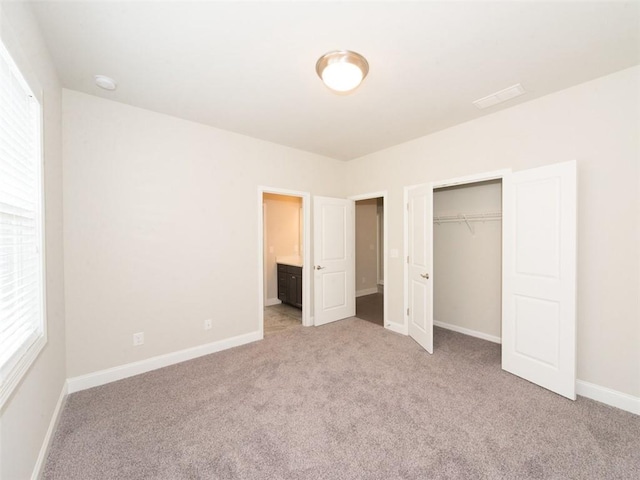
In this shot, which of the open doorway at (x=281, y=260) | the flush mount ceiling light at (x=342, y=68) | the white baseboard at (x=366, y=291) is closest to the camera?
the flush mount ceiling light at (x=342, y=68)

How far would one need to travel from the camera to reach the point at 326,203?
14.1 feet

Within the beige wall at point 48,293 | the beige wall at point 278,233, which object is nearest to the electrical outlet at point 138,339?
the beige wall at point 48,293

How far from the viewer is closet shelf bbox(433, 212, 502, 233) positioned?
3.58m

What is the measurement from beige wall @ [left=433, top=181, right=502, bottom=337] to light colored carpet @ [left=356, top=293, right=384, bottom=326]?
953 millimetres

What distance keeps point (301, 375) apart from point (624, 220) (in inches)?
123

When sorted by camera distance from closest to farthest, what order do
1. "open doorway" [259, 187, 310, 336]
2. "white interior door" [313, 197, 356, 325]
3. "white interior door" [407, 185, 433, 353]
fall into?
1. "white interior door" [407, 185, 433, 353]
2. "white interior door" [313, 197, 356, 325]
3. "open doorway" [259, 187, 310, 336]

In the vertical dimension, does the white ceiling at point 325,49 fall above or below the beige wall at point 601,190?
above

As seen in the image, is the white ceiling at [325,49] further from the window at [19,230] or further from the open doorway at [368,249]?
the open doorway at [368,249]

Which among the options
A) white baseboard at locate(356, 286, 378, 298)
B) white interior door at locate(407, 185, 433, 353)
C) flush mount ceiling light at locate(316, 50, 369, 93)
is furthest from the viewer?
white baseboard at locate(356, 286, 378, 298)

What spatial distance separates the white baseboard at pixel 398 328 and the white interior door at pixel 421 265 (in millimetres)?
110

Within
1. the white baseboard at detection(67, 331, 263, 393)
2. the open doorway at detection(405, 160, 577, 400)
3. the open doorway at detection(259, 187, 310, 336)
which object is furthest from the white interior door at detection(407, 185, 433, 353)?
the white baseboard at detection(67, 331, 263, 393)

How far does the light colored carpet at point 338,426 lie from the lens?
163cm

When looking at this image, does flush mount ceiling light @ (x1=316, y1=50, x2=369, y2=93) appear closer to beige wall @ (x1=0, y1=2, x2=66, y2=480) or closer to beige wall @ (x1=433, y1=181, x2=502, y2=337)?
beige wall @ (x1=0, y1=2, x2=66, y2=480)

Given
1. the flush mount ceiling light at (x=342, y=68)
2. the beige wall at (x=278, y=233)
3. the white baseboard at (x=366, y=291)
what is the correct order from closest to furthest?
the flush mount ceiling light at (x=342, y=68)
the beige wall at (x=278, y=233)
the white baseboard at (x=366, y=291)
